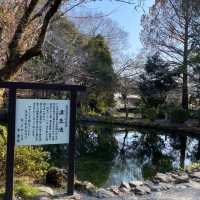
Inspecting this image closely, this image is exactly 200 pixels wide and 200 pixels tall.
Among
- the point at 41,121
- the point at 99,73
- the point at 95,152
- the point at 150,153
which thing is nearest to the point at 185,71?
the point at 99,73

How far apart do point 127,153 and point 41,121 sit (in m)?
10.6

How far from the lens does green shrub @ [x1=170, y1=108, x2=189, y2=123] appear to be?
25156 mm

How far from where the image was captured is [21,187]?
6.02 metres

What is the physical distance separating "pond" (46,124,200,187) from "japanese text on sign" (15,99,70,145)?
4022mm

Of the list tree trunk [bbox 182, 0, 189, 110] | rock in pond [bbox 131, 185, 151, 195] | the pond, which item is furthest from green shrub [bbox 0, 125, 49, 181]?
tree trunk [bbox 182, 0, 189, 110]

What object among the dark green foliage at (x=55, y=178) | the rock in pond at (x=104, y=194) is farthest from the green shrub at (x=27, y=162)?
the rock in pond at (x=104, y=194)

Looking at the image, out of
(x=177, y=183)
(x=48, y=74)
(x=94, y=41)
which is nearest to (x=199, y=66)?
(x=94, y=41)

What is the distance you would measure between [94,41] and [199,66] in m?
7.70

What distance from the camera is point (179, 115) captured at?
82.8 ft

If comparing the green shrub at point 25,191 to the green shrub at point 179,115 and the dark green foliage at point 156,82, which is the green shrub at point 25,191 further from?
the dark green foliage at point 156,82

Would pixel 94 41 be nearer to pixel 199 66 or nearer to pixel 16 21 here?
pixel 199 66

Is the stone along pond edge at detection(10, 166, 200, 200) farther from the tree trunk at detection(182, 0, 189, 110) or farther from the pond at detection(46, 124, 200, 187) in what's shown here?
the tree trunk at detection(182, 0, 189, 110)

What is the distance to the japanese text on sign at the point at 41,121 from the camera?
5.44m

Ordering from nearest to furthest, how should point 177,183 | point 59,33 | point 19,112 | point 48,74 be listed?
point 19,112 < point 177,183 < point 59,33 < point 48,74
